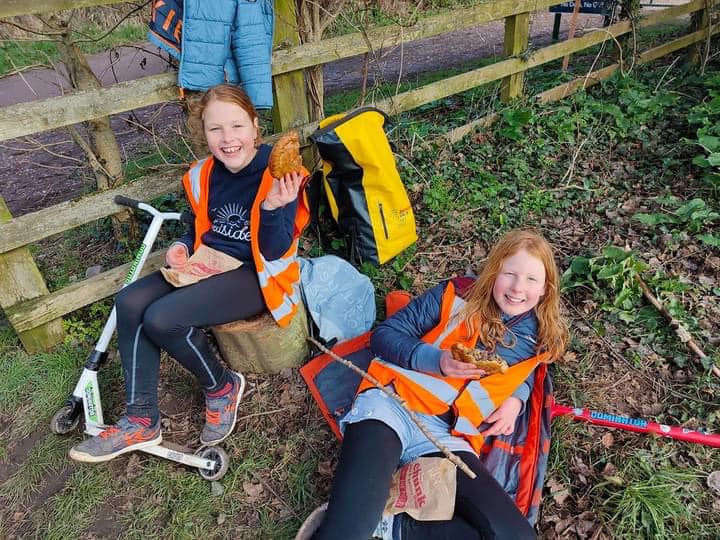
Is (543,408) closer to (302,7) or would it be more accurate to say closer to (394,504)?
(394,504)

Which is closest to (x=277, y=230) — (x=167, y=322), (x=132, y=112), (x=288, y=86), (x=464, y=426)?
(x=167, y=322)

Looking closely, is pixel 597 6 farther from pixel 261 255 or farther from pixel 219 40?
pixel 261 255

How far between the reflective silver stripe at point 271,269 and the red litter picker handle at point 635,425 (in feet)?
5.27

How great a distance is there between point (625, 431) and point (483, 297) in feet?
3.51

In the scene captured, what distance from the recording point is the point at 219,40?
302 centimetres

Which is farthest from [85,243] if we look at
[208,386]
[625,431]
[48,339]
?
[625,431]

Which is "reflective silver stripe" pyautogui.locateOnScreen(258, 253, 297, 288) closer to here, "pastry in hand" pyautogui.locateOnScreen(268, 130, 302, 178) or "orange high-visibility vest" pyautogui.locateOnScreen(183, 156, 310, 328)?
"orange high-visibility vest" pyautogui.locateOnScreen(183, 156, 310, 328)

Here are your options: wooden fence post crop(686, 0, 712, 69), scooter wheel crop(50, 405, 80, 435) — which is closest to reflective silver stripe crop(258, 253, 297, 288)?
scooter wheel crop(50, 405, 80, 435)

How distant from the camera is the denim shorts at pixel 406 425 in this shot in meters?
2.41

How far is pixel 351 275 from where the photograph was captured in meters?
3.45

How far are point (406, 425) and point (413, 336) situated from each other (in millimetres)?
447

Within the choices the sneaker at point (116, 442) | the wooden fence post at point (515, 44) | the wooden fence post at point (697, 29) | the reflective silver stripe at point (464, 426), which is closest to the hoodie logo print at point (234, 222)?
the sneaker at point (116, 442)

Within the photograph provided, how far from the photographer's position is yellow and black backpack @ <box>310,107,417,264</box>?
11.3ft

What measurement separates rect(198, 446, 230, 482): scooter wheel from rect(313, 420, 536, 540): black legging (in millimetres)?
779
